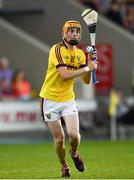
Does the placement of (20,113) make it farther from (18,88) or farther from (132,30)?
(132,30)

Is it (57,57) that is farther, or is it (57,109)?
(57,109)

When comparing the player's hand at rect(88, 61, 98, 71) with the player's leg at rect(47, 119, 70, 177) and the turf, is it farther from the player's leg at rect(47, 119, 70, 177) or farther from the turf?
the turf

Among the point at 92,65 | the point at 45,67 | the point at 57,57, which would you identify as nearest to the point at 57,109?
the point at 57,57

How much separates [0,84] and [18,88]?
0.55 metres

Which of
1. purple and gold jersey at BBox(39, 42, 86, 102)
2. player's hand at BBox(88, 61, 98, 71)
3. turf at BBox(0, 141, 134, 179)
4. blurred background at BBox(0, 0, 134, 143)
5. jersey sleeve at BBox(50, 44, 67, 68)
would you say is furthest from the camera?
blurred background at BBox(0, 0, 134, 143)

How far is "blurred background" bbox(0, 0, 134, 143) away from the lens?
85.3 ft

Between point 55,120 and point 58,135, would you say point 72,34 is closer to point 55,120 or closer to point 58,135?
point 55,120

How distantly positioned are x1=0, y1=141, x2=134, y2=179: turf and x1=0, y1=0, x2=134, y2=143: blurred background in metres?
1.53

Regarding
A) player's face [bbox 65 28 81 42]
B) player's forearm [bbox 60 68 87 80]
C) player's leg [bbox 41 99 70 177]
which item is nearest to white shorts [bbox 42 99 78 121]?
player's leg [bbox 41 99 70 177]

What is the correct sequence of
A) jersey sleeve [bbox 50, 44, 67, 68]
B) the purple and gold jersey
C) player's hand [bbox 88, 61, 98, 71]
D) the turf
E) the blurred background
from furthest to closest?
the blurred background
the turf
the purple and gold jersey
jersey sleeve [bbox 50, 44, 67, 68]
player's hand [bbox 88, 61, 98, 71]

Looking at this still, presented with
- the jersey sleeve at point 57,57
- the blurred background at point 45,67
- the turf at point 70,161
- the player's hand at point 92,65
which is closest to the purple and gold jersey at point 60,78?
the jersey sleeve at point 57,57

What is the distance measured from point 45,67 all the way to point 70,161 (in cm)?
1027

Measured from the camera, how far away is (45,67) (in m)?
28.3

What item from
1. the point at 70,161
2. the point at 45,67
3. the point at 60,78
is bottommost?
the point at 70,161
